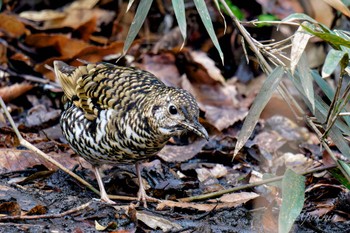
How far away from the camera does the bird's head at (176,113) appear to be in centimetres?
429

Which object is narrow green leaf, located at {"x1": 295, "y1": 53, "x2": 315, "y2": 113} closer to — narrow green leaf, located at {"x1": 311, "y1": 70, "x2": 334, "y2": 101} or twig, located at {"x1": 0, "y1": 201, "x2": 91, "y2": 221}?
narrow green leaf, located at {"x1": 311, "y1": 70, "x2": 334, "y2": 101}

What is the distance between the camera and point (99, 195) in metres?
4.91

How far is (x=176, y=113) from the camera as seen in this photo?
4348 millimetres

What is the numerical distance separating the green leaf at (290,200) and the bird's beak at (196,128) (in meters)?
0.57

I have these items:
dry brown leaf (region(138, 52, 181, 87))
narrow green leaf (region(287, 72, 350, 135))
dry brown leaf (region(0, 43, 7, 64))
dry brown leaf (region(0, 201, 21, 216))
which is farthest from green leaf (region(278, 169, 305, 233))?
dry brown leaf (region(0, 43, 7, 64))

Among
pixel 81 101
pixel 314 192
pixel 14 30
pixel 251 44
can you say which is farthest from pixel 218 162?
pixel 14 30

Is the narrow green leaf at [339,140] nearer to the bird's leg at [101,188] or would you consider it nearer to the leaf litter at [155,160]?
the leaf litter at [155,160]

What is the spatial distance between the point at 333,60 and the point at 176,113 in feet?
3.93

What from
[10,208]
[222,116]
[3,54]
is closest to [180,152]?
[222,116]

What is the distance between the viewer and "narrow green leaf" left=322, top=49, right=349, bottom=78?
11.1 ft

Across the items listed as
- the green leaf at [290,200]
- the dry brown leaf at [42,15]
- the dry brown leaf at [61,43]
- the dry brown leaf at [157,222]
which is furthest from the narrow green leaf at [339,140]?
the dry brown leaf at [42,15]

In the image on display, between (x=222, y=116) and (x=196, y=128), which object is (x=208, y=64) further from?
(x=196, y=128)

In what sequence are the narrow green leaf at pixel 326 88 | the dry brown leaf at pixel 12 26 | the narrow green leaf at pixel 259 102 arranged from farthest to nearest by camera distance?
the dry brown leaf at pixel 12 26 → the narrow green leaf at pixel 326 88 → the narrow green leaf at pixel 259 102

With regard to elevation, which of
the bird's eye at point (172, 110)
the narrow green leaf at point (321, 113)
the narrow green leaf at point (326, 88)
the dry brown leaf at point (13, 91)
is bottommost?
the dry brown leaf at point (13, 91)
